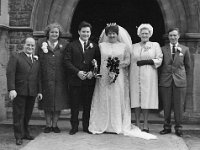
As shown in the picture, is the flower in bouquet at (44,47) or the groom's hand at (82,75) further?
the flower in bouquet at (44,47)

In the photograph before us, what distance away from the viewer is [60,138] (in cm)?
561

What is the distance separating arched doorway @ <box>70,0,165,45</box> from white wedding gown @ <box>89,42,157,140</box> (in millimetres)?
2992

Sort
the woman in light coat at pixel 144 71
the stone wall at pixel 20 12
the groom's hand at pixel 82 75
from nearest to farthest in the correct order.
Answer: the groom's hand at pixel 82 75
the woman in light coat at pixel 144 71
the stone wall at pixel 20 12

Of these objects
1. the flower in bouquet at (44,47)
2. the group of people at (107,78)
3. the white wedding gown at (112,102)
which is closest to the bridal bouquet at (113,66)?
the group of people at (107,78)

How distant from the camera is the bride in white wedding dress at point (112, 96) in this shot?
602 centimetres

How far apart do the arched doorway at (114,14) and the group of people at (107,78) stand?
286 centimetres

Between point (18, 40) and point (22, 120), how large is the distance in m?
2.49

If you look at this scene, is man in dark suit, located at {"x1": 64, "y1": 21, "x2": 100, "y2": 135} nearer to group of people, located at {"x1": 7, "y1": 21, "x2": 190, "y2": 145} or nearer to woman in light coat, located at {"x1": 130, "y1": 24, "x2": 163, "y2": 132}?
group of people, located at {"x1": 7, "y1": 21, "x2": 190, "y2": 145}

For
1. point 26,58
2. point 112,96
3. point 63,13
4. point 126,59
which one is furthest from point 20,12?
point 112,96

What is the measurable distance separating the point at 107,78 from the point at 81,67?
505 millimetres

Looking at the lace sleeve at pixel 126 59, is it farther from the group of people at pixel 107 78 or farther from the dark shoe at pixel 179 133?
the dark shoe at pixel 179 133

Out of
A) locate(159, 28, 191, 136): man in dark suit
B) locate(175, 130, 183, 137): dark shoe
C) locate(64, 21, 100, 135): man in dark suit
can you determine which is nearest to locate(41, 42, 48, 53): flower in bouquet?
locate(64, 21, 100, 135): man in dark suit

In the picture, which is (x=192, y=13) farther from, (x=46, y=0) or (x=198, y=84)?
(x=46, y=0)

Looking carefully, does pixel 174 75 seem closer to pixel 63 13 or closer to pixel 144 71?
pixel 144 71
